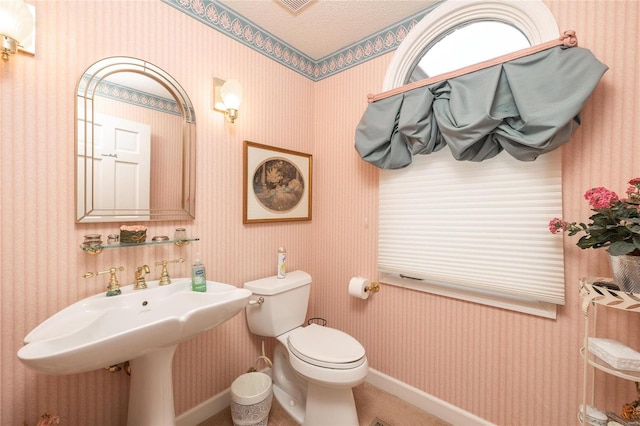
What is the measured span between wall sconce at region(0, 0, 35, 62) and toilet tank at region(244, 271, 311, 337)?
58.3 inches

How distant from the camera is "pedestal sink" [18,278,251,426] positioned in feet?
2.73

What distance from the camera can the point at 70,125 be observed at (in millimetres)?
1183

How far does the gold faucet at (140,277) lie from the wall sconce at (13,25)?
3.11 feet

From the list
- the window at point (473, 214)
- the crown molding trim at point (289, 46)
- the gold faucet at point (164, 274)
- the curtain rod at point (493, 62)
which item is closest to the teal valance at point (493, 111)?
the curtain rod at point (493, 62)

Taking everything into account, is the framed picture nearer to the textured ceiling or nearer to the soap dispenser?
the soap dispenser

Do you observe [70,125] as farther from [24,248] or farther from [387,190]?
[387,190]

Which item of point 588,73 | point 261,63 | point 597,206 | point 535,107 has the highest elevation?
point 261,63

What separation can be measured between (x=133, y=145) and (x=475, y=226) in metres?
1.87

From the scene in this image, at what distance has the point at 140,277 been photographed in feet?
4.30

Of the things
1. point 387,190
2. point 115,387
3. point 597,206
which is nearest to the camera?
point 597,206

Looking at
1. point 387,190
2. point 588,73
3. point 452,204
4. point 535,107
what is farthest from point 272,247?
point 588,73

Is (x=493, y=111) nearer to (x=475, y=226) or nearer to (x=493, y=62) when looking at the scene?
(x=493, y=62)

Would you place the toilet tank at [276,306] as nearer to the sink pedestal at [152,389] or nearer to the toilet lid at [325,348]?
the toilet lid at [325,348]

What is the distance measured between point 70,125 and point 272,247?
1280mm
